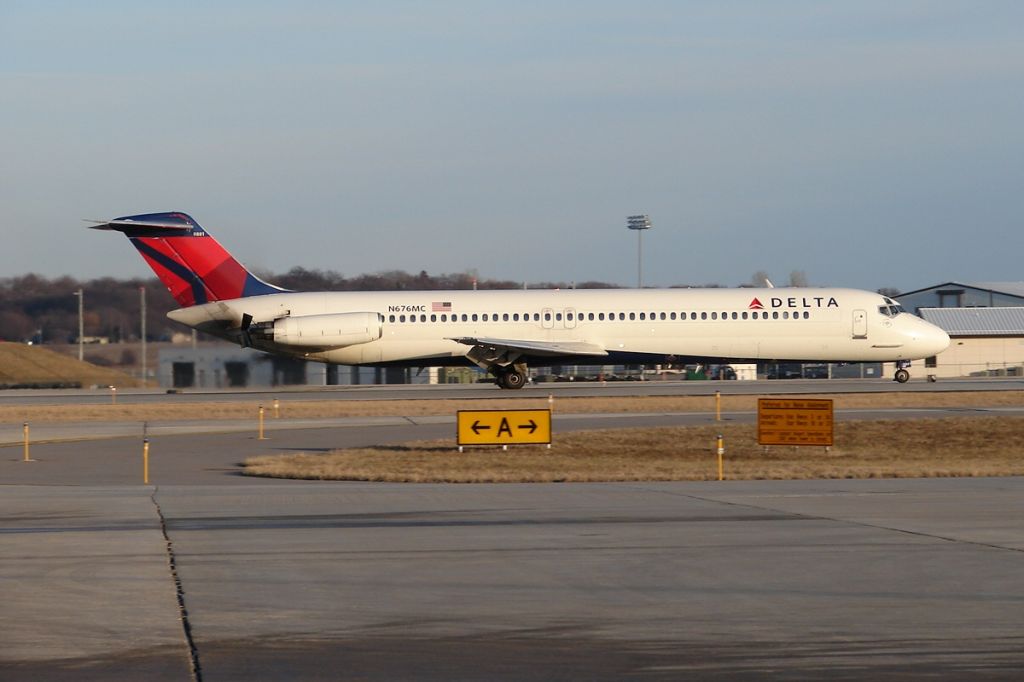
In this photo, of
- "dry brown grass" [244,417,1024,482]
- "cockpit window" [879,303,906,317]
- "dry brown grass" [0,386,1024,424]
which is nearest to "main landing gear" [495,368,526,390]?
"dry brown grass" [0,386,1024,424]

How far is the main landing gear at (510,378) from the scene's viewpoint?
166 feet

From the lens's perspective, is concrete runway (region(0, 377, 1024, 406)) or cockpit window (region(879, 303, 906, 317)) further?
cockpit window (region(879, 303, 906, 317))

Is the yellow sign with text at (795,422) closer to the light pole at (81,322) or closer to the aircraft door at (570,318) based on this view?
the aircraft door at (570,318)

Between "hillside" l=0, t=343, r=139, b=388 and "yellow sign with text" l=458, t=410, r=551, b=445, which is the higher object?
"hillside" l=0, t=343, r=139, b=388

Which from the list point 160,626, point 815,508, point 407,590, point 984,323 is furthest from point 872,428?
point 984,323

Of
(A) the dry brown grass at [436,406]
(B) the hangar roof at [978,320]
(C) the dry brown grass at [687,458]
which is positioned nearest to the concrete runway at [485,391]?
(A) the dry brown grass at [436,406]

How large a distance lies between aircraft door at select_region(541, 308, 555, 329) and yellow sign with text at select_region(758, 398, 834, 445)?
21.0 metres

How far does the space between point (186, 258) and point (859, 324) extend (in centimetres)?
2630

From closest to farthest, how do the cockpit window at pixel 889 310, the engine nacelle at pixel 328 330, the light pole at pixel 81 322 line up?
Answer: 1. the engine nacelle at pixel 328 330
2. the cockpit window at pixel 889 310
3. the light pole at pixel 81 322

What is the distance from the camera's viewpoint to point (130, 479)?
24.2m

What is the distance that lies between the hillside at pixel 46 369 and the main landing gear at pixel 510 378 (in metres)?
22.6

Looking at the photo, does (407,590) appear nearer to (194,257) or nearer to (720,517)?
(720,517)

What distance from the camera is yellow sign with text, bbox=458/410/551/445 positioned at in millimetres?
28797

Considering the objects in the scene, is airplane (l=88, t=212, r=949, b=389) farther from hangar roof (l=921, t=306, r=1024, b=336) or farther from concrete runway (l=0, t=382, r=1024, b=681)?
hangar roof (l=921, t=306, r=1024, b=336)
